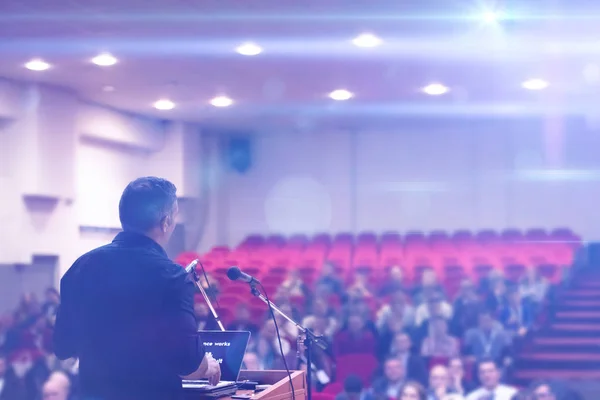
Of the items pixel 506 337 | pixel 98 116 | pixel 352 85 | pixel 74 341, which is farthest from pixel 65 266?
pixel 74 341

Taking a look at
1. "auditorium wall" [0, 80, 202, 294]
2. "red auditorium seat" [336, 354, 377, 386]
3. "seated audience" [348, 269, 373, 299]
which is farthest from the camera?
"seated audience" [348, 269, 373, 299]

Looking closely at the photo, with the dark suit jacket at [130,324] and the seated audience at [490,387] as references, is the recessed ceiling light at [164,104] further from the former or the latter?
the dark suit jacket at [130,324]

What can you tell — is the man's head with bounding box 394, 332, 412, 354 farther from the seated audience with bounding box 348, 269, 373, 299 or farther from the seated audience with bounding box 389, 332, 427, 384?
the seated audience with bounding box 348, 269, 373, 299

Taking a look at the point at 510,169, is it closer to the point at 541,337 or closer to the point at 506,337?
the point at 541,337

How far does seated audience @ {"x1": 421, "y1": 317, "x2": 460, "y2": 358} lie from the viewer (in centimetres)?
638

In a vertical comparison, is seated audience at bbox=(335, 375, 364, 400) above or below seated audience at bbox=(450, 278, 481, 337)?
below

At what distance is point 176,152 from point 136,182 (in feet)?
28.6

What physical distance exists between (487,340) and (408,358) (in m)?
0.99

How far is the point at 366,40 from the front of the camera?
21.0 ft

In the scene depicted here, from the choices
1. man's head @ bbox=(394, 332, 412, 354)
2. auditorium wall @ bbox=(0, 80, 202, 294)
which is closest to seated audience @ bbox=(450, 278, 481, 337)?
man's head @ bbox=(394, 332, 412, 354)

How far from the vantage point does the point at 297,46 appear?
21.4 ft

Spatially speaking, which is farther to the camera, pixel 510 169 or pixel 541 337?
pixel 510 169

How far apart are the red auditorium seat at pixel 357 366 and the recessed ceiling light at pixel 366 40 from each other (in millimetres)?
2402

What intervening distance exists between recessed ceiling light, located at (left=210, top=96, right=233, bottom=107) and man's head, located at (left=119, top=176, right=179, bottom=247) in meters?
7.15
